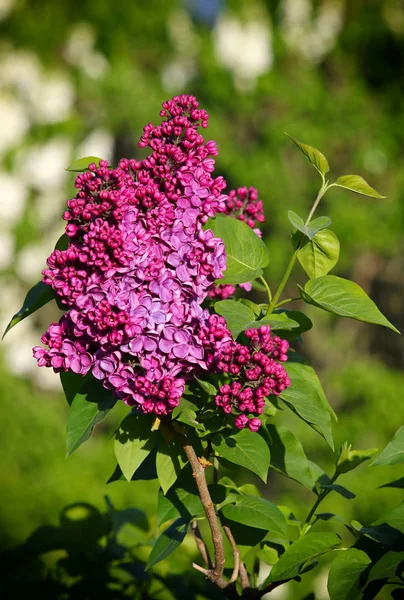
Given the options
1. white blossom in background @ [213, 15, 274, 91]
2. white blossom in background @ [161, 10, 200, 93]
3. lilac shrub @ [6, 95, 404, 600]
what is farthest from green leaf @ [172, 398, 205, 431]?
white blossom in background @ [161, 10, 200, 93]

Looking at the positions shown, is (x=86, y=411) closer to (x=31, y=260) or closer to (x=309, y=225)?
(x=309, y=225)

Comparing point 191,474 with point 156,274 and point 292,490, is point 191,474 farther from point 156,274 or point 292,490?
point 292,490

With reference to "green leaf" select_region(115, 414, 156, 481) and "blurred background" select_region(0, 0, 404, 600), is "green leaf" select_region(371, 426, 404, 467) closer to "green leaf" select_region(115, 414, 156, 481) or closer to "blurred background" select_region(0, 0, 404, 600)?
"green leaf" select_region(115, 414, 156, 481)

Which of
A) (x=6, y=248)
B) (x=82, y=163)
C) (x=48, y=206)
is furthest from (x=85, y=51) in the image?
(x=82, y=163)

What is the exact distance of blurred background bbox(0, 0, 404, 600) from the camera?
5.70 meters

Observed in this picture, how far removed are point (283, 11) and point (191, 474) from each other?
621 cm

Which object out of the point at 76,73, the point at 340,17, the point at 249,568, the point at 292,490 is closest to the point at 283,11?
the point at 340,17

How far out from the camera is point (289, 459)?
1.07 meters

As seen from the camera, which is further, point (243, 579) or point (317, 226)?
point (243, 579)

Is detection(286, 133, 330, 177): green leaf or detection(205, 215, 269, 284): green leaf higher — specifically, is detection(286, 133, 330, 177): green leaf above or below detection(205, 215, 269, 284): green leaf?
above

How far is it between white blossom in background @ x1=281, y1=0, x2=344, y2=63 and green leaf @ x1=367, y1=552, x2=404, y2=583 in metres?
6.15

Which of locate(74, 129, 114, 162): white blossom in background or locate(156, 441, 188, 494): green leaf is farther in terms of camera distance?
locate(74, 129, 114, 162): white blossom in background

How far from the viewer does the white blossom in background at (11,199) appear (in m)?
6.75

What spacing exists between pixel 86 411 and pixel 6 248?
6075 mm
